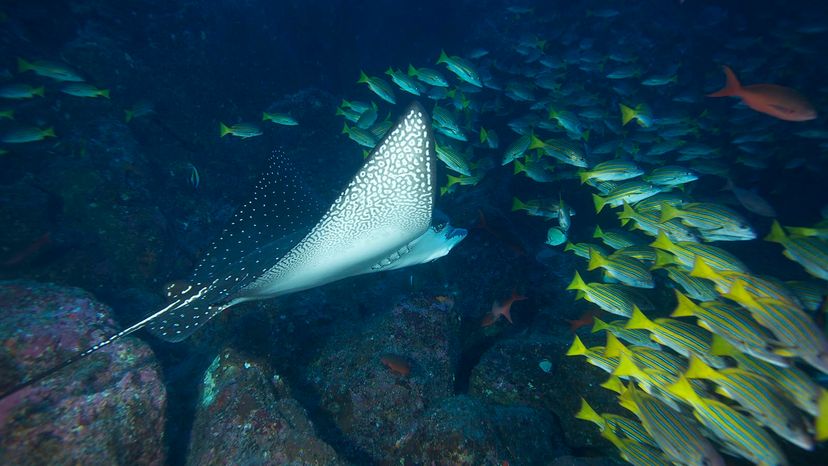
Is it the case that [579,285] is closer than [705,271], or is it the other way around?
[705,271]

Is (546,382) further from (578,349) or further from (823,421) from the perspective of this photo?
(823,421)

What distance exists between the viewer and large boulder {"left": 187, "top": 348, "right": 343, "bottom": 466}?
2857mm

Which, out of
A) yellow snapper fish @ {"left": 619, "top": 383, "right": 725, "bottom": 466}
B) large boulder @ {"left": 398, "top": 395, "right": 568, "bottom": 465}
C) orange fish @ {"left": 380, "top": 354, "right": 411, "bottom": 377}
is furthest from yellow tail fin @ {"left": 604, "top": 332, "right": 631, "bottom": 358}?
orange fish @ {"left": 380, "top": 354, "right": 411, "bottom": 377}

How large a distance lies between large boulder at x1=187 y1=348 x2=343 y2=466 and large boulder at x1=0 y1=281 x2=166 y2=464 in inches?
14.8

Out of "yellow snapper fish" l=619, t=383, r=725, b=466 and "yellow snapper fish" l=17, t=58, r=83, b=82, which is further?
"yellow snapper fish" l=17, t=58, r=83, b=82

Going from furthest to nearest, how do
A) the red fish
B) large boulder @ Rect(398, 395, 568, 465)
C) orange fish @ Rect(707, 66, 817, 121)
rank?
orange fish @ Rect(707, 66, 817, 121)
the red fish
large boulder @ Rect(398, 395, 568, 465)

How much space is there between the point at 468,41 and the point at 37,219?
17.0 meters

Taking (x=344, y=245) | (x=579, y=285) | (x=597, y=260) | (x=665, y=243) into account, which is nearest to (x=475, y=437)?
(x=344, y=245)

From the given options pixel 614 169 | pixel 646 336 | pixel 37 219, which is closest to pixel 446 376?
pixel 646 336

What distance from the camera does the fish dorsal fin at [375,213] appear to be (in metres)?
2.77

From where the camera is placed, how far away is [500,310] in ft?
17.0

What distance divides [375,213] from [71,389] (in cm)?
286

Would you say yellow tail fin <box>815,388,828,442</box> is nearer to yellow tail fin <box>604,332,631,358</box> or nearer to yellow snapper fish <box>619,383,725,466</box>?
yellow snapper fish <box>619,383,725,466</box>

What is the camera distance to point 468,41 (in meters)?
17.1
